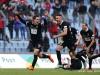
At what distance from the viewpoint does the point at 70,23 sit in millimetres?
10883

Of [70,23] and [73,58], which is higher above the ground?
[70,23]

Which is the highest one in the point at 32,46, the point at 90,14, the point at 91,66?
the point at 90,14

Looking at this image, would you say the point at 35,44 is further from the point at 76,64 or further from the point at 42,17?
the point at 76,64

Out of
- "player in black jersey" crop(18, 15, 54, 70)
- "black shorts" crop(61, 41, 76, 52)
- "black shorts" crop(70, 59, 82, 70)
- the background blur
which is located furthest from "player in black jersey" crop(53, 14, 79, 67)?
"player in black jersey" crop(18, 15, 54, 70)

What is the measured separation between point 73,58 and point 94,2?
88.6 inches

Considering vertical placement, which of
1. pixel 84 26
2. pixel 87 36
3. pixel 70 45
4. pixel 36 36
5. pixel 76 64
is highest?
pixel 84 26

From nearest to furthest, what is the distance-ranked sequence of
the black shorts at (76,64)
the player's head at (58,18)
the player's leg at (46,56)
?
the black shorts at (76,64), the player's leg at (46,56), the player's head at (58,18)

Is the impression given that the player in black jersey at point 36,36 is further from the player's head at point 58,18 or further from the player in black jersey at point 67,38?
the player's head at point 58,18

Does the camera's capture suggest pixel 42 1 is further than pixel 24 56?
Yes

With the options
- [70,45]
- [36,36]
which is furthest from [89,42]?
[36,36]

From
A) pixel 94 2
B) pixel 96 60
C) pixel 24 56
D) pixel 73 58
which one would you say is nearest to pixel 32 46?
pixel 24 56

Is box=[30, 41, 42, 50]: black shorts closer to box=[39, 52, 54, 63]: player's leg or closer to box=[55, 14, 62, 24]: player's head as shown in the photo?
box=[39, 52, 54, 63]: player's leg

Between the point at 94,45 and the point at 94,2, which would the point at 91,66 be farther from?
the point at 94,2

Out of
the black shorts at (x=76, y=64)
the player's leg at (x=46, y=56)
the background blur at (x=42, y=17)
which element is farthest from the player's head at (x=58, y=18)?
the black shorts at (x=76, y=64)
